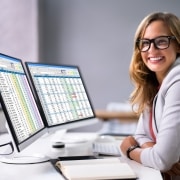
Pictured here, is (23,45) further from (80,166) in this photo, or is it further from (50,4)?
(80,166)

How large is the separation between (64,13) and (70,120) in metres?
2.12

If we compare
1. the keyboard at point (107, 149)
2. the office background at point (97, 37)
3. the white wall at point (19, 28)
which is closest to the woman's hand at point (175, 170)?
the keyboard at point (107, 149)

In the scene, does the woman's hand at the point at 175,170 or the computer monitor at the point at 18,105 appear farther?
the woman's hand at the point at 175,170

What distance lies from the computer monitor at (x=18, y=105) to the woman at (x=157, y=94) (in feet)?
1.34

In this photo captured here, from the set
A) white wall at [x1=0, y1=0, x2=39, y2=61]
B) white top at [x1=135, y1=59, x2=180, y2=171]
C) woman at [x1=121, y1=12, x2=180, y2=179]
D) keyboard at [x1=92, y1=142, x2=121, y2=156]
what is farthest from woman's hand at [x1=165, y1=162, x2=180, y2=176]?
white wall at [x1=0, y1=0, x2=39, y2=61]

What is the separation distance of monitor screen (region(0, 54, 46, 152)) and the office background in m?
2.11

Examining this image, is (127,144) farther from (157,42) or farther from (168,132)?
(157,42)

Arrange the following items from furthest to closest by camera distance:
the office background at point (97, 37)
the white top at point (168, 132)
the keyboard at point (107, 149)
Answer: the office background at point (97, 37) < the keyboard at point (107, 149) < the white top at point (168, 132)

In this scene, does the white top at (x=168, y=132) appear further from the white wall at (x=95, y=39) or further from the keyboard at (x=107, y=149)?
the white wall at (x=95, y=39)

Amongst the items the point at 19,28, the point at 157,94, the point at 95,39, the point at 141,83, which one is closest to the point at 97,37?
the point at 95,39

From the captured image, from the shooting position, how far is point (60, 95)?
1426 millimetres

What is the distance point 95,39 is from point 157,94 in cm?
213

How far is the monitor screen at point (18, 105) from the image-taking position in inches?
36.8

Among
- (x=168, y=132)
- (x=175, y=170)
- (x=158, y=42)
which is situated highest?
(x=158, y=42)
